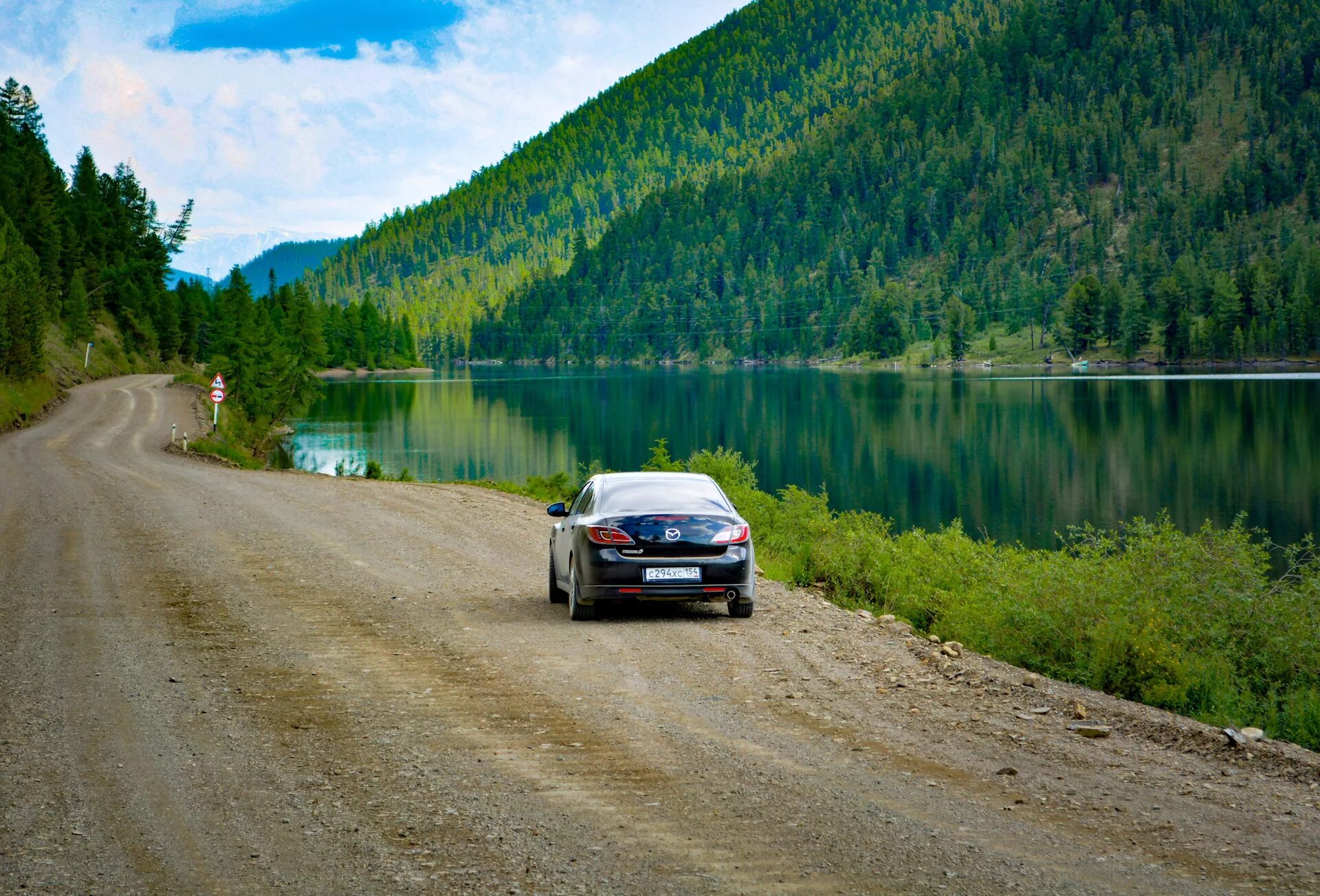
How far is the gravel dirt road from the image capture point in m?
5.98

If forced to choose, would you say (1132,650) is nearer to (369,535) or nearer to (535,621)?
(535,621)

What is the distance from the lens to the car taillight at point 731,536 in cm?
1316

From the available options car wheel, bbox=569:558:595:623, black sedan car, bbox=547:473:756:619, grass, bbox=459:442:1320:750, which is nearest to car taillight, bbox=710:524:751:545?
black sedan car, bbox=547:473:756:619

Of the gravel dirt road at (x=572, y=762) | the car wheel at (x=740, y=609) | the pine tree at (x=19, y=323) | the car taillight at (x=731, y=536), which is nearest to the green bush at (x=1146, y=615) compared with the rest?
the gravel dirt road at (x=572, y=762)

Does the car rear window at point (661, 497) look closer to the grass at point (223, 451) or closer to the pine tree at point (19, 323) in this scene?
the grass at point (223, 451)

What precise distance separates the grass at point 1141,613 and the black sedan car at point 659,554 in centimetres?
367

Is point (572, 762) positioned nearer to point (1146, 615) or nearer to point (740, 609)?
point (740, 609)

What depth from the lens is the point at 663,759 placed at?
Result: 7844mm

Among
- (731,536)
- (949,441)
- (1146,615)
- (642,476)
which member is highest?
(642,476)

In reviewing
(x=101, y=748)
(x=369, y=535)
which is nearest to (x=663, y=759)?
(x=101, y=748)

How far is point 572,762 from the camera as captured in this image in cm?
779

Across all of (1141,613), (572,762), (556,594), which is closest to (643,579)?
(556,594)

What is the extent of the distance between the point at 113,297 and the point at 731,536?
10801cm

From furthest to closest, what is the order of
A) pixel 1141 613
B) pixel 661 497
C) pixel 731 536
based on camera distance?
pixel 661 497 → pixel 1141 613 → pixel 731 536
